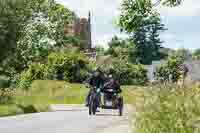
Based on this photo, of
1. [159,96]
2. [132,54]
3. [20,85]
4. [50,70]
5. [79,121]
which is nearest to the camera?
[159,96]

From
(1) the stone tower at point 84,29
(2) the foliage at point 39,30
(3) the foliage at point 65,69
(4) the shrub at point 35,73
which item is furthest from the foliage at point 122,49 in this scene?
(3) the foliage at point 65,69

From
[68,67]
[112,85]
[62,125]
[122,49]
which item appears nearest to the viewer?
[62,125]

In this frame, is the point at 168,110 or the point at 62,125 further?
the point at 62,125

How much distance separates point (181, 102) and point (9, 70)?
48.0m

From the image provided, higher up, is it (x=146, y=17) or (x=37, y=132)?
(x=146, y=17)

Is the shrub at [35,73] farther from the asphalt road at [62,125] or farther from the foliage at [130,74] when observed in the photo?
the asphalt road at [62,125]

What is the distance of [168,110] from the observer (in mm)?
12492

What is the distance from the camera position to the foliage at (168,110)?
11227 mm

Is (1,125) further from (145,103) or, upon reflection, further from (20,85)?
(20,85)

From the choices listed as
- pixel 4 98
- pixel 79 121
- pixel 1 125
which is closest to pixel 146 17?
pixel 1 125

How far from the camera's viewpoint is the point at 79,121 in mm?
23750

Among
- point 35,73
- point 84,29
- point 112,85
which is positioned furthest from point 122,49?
point 112,85

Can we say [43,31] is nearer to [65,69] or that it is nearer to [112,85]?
[65,69]

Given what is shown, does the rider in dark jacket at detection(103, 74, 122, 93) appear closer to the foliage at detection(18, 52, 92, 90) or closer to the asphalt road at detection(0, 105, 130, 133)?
the asphalt road at detection(0, 105, 130, 133)
